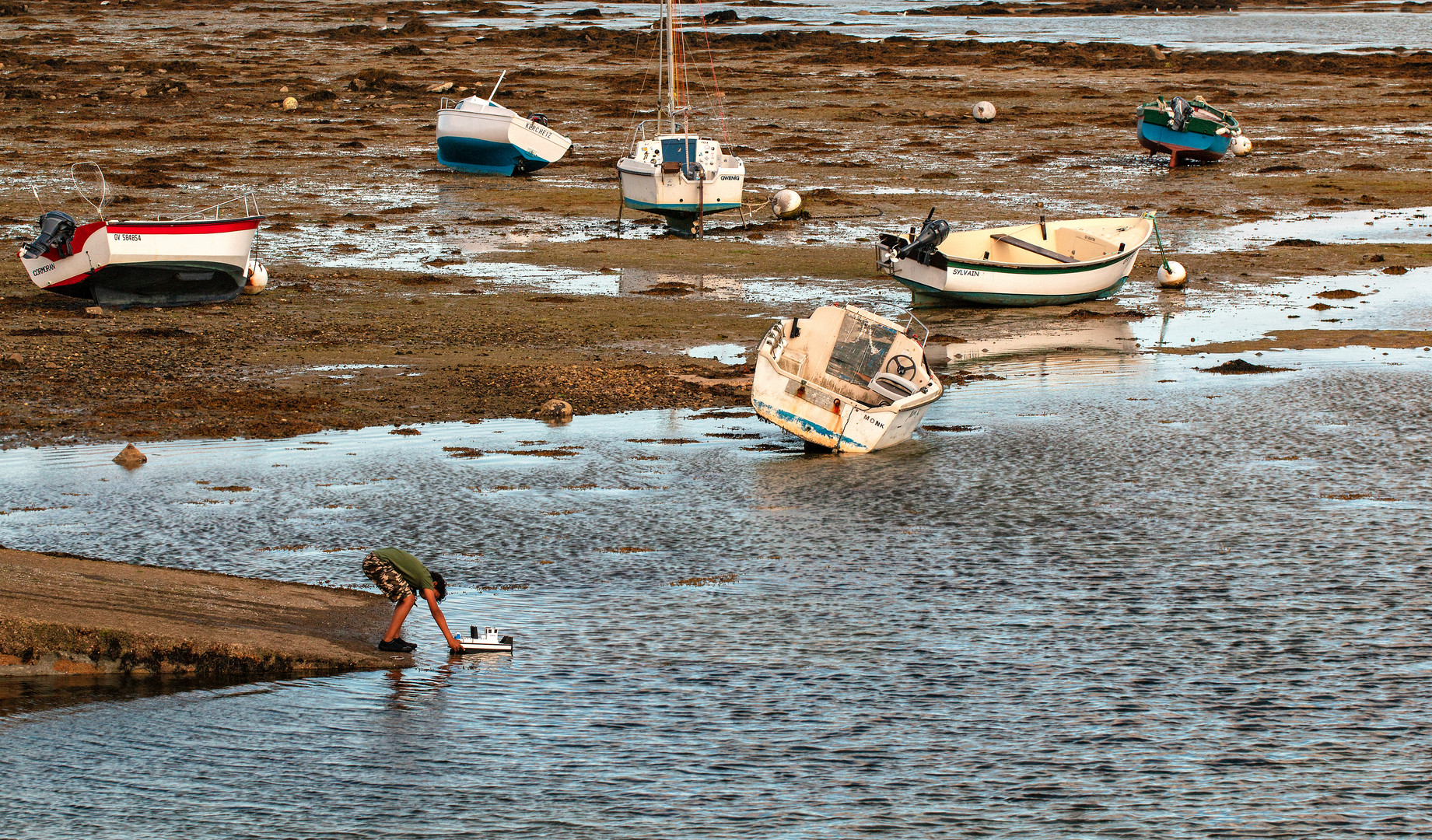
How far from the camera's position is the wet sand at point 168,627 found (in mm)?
11875

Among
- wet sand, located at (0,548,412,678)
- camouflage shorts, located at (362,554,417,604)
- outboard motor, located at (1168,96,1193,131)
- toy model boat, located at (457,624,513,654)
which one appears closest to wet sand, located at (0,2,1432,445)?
outboard motor, located at (1168,96,1193,131)

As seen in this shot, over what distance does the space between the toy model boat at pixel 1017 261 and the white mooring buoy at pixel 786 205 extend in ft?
27.0

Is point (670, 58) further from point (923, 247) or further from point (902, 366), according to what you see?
point (902, 366)

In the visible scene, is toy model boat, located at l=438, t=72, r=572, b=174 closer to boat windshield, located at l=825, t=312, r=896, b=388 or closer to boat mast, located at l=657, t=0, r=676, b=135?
boat mast, located at l=657, t=0, r=676, b=135

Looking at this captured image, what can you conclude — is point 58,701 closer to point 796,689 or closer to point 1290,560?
point 796,689

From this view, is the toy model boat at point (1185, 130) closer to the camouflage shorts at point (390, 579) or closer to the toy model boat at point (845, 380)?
the toy model boat at point (845, 380)

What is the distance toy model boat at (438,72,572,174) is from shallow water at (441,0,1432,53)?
5843cm

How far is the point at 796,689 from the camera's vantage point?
11.9 m

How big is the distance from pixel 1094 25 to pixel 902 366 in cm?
10595

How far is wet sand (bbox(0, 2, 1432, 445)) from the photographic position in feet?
71.8

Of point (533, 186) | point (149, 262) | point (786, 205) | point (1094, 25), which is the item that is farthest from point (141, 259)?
point (1094, 25)

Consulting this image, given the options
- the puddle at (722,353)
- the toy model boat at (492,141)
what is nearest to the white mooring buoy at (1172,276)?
the puddle at (722,353)

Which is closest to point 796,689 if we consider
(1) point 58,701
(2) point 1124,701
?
(2) point 1124,701

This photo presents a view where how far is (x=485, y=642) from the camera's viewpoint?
12.3m
